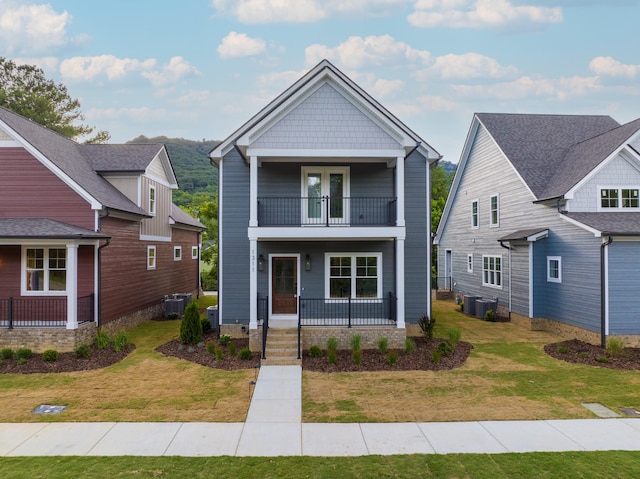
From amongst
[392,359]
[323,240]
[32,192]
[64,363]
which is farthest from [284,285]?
[32,192]

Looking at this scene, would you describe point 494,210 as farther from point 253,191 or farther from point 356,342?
point 253,191

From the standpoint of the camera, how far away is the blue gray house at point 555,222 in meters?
12.5

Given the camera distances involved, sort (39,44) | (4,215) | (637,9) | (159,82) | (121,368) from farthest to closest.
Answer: (159,82)
(39,44)
(637,9)
(4,215)
(121,368)

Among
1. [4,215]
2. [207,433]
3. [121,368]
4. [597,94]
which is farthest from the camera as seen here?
[597,94]

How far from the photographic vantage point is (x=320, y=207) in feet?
45.2

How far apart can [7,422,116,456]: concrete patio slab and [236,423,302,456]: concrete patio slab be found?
8.33 ft

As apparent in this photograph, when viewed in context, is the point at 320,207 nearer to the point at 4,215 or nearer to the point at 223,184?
the point at 223,184

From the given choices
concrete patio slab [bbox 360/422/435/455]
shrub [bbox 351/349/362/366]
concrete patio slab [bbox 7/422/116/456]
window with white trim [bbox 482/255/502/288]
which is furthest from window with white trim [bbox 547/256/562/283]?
concrete patio slab [bbox 7/422/116/456]

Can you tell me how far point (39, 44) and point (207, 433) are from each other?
154 feet

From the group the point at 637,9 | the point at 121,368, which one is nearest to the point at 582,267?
the point at 121,368

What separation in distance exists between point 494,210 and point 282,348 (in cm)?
1343

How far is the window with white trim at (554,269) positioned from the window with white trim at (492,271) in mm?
2892

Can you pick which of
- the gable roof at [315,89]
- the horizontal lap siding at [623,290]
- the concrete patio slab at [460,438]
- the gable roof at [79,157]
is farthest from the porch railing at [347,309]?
the gable roof at [79,157]

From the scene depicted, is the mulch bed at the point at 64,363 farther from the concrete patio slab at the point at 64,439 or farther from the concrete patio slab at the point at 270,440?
the concrete patio slab at the point at 270,440
